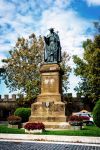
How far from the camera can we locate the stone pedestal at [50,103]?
81.4 ft

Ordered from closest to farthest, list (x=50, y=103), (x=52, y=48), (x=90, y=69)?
1. (x=50, y=103)
2. (x=52, y=48)
3. (x=90, y=69)

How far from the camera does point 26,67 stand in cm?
4538

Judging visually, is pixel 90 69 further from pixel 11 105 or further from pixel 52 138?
pixel 52 138

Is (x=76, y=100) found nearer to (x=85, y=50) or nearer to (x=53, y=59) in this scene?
(x=85, y=50)

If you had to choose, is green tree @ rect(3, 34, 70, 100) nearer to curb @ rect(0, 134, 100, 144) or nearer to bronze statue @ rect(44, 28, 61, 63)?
bronze statue @ rect(44, 28, 61, 63)

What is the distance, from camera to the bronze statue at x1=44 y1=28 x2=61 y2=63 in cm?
2783

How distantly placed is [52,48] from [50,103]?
5157mm

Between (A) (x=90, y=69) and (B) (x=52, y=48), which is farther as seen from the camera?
(A) (x=90, y=69)

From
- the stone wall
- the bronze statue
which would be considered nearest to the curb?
the bronze statue

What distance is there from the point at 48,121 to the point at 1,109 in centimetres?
3306

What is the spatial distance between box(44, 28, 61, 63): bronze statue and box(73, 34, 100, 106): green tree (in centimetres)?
1450

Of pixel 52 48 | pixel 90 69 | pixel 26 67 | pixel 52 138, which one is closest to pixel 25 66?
pixel 26 67

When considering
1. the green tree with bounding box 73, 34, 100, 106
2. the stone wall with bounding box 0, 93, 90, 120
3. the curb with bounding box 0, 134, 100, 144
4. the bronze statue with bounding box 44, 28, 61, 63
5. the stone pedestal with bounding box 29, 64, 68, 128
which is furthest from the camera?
the stone wall with bounding box 0, 93, 90, 120

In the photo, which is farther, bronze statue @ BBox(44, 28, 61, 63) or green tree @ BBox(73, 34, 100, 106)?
green tree @ BBox(73, 34, 100, 106)
